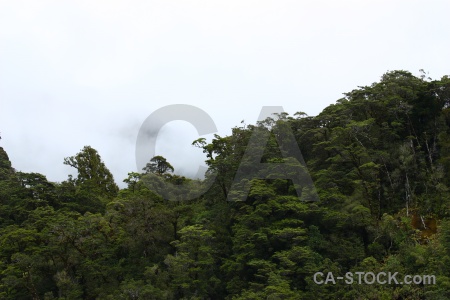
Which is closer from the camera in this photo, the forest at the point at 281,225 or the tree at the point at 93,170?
the forest at the point at 281,225

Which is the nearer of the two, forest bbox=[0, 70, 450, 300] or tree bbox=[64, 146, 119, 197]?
forest bbox=[0, 70, 450, 300]

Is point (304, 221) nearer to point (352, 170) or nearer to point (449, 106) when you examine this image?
point (352, 170)

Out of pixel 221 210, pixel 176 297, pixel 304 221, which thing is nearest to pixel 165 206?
pixel 221 210

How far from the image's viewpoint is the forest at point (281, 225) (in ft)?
56.8

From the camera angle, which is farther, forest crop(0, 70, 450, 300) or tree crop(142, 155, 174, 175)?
tree crop(142, 155, 174, 175)

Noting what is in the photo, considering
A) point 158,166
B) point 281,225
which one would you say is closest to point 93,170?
point 158,166

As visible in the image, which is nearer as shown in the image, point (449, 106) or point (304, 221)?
point (304, 221)

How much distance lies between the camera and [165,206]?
74.2 feet

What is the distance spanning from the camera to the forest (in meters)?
17.3

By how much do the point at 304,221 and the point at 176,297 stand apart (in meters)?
7.21

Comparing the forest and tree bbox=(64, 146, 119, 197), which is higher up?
tree bbox=(64, 146, 119, 197)

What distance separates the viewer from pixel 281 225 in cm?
1891

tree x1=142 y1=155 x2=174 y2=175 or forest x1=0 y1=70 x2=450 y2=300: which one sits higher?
tree x1=142 y1=155 x2=174 y2=175

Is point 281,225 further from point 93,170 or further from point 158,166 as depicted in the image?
point 93,170
